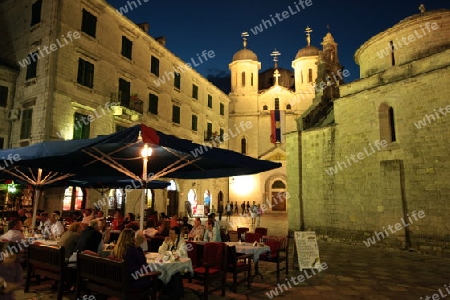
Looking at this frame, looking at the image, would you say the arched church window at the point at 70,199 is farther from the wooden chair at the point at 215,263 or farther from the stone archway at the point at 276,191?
the stone archway at the point at 276,191

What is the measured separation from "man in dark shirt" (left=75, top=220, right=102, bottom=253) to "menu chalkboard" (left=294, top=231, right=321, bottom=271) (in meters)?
5.29

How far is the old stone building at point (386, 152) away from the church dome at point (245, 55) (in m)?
23.7

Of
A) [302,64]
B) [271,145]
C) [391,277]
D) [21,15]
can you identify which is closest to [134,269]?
[391,277]

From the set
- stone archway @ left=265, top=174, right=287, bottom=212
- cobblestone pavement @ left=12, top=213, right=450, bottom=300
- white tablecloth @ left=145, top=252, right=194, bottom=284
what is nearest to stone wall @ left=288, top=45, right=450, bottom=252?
cobblestone pavement @ left=12, top=213, right=450, bottom=300

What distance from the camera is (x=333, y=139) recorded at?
52.6 ft

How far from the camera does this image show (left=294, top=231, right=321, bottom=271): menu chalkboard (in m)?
9.02

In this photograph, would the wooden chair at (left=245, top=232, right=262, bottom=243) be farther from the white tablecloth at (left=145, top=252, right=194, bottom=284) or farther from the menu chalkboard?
the white tablecloth at (left=145, top=252, right=194, bottom=284)

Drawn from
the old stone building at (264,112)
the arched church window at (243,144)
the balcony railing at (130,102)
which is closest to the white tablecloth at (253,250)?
the balcony railing at (130,102)

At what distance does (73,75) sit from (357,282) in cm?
1695

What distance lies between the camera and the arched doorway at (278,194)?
36.1m

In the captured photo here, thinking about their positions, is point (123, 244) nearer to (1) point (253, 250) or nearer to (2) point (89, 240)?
(2) point (89, 240)

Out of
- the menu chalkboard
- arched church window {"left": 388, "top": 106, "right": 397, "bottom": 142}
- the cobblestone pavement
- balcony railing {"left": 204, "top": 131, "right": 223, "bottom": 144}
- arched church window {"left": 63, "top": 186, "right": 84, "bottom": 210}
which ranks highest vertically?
balcony railing {"left": 204, "top": 131, "right": 223, "bottom": 144}

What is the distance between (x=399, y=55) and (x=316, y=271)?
1226 cm

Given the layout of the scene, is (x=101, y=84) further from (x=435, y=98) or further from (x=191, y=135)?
(x=435, y=98)
